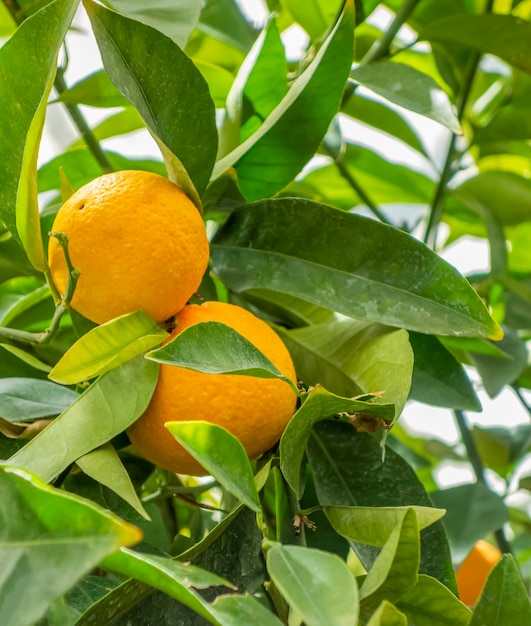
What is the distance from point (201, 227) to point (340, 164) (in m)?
0.45

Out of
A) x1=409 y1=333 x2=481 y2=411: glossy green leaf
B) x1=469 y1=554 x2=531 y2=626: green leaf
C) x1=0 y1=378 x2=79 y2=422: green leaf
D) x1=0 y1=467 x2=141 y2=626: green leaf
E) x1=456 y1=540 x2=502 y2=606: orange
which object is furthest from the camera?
x1=456 y1=540 x2=502 y2=606: orange

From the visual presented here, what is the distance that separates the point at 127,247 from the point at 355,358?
0.18 metres

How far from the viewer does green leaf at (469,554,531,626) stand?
1.31 ft

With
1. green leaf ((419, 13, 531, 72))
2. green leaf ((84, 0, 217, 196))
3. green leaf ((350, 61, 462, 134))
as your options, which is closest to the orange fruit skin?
green leaf ((84, 0, 217, 196))

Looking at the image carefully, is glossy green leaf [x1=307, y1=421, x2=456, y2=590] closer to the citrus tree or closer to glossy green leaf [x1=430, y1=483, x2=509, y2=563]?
the citrus tree

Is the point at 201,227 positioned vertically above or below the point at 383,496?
above

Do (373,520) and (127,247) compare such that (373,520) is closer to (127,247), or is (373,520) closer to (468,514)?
(127,247)

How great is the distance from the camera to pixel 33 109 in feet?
1.55

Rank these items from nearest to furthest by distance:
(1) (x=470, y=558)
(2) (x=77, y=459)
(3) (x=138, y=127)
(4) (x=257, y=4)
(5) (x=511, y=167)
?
(2) (x=77, y=459) < (1) (x=470, y=558) < (3) (x=138, y=127) < (4) (x=257, y=4) < (5) (x=511, y=167)

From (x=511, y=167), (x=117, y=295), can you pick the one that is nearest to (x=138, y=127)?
(x=117, y=295)

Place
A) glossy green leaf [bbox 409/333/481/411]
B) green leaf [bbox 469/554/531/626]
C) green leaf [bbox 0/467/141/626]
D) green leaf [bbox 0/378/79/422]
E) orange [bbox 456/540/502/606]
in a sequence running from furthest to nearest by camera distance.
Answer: orange [bbox 456/540/502/606]
glossy green leaf [bbox 409/333/481/411]
green leaf [bbox 0/378/79/422]
green leaf [bbox 469/554/531/626]
green leaf [bbox 0/467/141/626]

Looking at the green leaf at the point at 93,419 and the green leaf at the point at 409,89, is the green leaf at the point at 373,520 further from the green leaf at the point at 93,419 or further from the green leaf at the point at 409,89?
the green leaf at the point at 409,89

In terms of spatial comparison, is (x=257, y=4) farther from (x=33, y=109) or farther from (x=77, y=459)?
(x=77, y=459)

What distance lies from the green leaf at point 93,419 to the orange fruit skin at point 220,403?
0.02 metres
